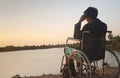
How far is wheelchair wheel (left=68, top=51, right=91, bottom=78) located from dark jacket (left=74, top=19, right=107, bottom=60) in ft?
0.37

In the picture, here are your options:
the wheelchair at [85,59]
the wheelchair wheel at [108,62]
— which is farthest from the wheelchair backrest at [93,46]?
the wheelchair wheel at [108,62]

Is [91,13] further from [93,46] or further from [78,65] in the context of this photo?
[78,65]

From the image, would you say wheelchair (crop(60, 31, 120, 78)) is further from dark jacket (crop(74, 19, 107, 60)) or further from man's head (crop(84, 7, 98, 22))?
man's head (crop(84, 7, 98, 22))

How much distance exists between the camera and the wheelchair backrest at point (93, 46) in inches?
210

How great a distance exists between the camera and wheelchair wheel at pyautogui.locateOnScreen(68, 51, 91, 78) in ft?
17.2

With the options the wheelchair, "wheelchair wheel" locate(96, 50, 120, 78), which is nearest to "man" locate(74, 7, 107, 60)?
the wheelchair

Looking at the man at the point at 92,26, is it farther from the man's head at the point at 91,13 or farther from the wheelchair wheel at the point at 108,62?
the wheelchair wheel at the point at 108,62

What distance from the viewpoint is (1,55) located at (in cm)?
1207

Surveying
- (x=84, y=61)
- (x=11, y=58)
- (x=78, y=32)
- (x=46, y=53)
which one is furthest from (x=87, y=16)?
(x=11, y=58)

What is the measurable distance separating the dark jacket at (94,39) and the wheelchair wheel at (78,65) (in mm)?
111

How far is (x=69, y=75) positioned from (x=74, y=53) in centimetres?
41

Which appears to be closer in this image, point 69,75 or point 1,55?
point 69,75

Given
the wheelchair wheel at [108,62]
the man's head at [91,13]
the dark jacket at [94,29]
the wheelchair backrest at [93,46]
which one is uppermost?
the man's head at [91,13]

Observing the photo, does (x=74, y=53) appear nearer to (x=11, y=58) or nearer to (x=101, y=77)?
(x=101, y=77)
